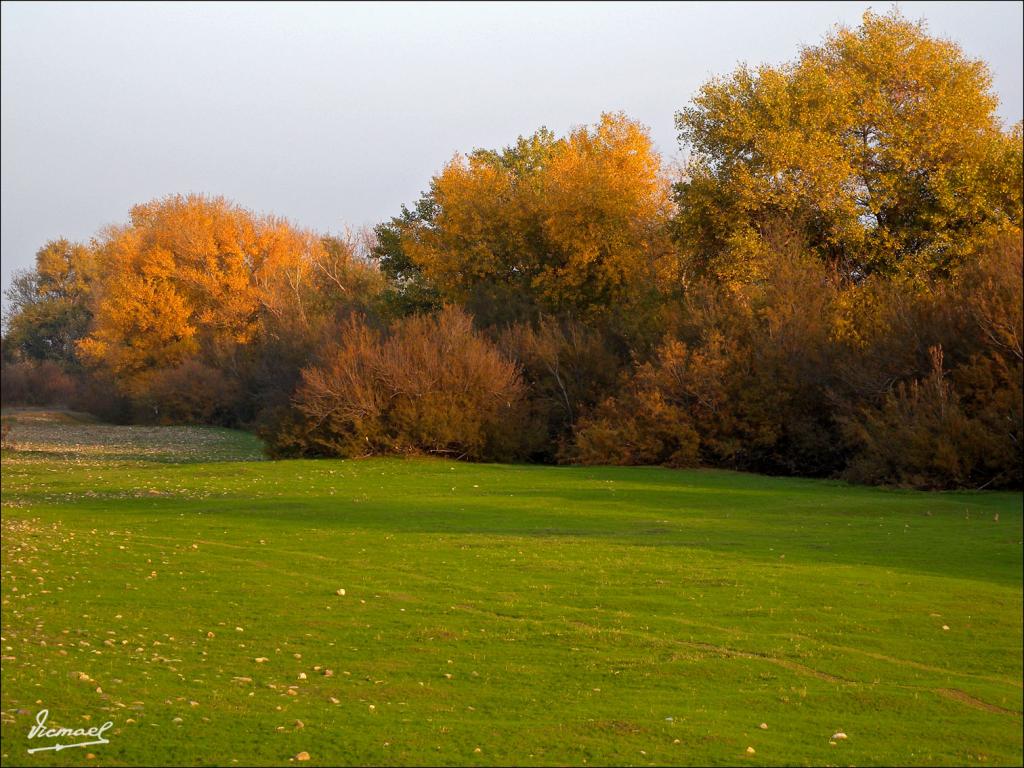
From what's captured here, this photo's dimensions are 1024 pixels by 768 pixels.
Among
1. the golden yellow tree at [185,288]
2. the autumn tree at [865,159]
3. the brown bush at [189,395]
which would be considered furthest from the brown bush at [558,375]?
the brown bush at [189,395]

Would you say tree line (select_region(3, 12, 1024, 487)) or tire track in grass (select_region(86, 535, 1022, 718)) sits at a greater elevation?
tree line (select_region(3, 12, 1024, 487))

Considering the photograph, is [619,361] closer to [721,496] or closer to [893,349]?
[893,349]

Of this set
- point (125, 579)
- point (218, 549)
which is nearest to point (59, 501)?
point (218, 549)

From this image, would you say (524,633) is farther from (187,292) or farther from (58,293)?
(58,293)

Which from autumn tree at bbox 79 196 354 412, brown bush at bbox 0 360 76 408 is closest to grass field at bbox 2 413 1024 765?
brown bush at bbox 0 360 76 408

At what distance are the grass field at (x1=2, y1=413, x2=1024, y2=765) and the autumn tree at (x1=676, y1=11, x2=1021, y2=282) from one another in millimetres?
15741

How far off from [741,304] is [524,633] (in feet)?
97.6

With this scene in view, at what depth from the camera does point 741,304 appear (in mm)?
41562

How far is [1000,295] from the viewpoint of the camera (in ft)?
105

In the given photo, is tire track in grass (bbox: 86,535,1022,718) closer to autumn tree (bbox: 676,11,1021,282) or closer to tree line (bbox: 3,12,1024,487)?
tree line (bbox: 3,12,1024,487)

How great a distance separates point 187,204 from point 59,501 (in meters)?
52.1

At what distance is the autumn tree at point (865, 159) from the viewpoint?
132 ft

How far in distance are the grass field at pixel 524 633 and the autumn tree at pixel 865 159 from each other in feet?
51.6

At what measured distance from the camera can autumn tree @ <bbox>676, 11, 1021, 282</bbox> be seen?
4028 centimetres
